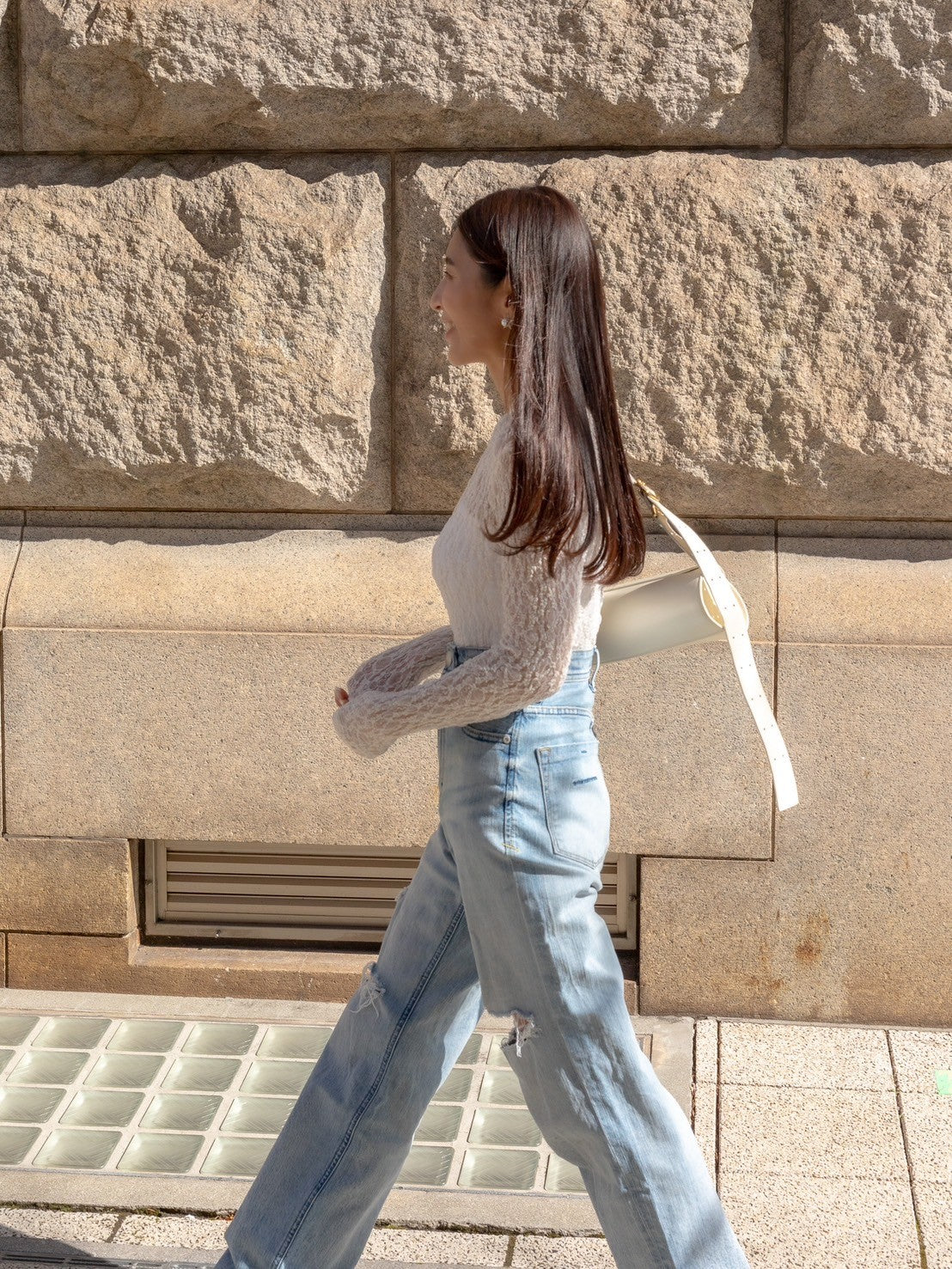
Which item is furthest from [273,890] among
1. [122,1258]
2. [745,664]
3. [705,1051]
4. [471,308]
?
[471,308]

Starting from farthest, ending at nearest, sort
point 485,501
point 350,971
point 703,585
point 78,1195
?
1. point 350,971
2. point 78,1195
3. point 703,585
4. point 485,501

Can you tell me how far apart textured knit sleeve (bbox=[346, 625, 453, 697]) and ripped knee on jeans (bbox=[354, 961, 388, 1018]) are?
46 cm

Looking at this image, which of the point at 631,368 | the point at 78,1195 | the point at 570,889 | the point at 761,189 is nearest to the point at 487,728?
the point at 570,889

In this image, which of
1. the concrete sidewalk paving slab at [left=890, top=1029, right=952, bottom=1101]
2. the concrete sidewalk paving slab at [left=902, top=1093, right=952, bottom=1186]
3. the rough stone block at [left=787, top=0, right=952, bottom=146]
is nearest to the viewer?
the concrete sidewalk paving slab at [left=902, top=1093, right=952, bottom=1186]

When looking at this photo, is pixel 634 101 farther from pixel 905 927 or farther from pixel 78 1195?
pixel 78 1195

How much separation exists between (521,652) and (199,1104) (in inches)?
68.7

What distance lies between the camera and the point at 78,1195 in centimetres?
287

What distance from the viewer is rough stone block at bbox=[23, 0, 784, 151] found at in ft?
11.6

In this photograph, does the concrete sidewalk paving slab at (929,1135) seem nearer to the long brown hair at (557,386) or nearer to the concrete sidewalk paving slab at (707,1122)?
the concrete sidewalk paving slab at (707,1122)

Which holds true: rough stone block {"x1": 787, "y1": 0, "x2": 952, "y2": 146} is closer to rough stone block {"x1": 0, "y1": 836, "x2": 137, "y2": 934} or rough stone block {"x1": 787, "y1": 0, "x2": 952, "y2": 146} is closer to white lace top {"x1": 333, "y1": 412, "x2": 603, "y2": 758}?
white lace top {"x1": 333, "y1": 412, "x2": 603, "y2": 758}

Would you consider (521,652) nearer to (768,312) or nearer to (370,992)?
(370,992)

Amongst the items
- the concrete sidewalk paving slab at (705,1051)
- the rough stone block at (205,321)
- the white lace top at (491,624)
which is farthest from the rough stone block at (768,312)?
the white lace top at (491,624)

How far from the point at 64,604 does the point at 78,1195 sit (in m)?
1.53

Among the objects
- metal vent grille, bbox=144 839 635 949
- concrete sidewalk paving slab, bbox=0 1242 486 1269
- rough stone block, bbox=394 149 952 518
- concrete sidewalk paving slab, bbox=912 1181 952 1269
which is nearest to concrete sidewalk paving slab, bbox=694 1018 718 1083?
metal vent grille, bbox=144 839 635 949
